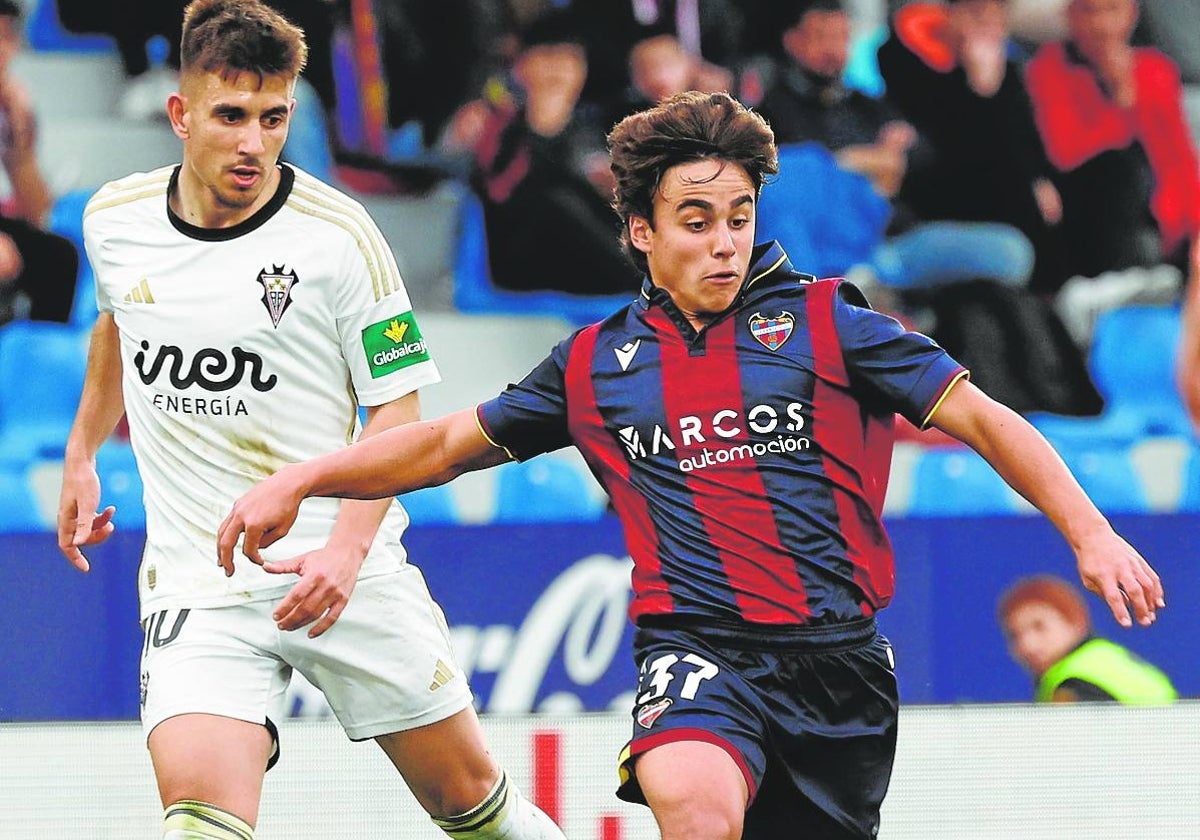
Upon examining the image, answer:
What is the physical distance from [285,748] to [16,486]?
400 centimetres

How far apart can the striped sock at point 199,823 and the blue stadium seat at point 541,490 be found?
16.1 feet

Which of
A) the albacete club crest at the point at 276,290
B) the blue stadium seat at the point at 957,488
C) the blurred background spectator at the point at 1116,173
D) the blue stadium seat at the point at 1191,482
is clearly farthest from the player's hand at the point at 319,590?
the blurred background spectator at the point at 1116,173

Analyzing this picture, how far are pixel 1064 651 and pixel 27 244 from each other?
524 cm

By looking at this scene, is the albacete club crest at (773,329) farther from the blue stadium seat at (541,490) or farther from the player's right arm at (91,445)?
the blue stadium seat at (541,490)

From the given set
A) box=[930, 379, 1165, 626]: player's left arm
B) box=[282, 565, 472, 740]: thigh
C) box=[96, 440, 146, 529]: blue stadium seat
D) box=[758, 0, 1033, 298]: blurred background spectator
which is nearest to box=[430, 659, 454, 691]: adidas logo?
box=[282, 565, 472, 740]: thigh

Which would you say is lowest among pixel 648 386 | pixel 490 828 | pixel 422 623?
pixel 490 828

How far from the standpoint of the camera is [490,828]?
173 inches

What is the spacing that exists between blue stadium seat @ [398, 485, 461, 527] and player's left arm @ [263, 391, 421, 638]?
14.3ft

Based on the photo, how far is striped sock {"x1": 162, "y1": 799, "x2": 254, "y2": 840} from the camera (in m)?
3.82

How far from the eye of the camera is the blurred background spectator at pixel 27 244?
8.96 meters

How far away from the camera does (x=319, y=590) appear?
388 centimetres

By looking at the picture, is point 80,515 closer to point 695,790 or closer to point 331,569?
point 331,569

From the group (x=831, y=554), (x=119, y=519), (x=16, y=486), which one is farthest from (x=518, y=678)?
(x=831, y=554)

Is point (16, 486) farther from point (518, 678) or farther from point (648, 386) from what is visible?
point (648, 386)
